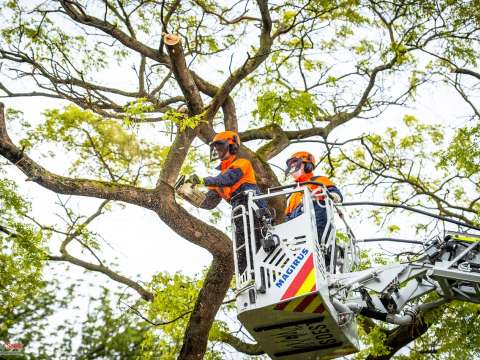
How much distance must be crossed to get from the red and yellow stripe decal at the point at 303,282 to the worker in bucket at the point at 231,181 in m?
0.75

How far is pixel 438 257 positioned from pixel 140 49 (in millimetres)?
5631

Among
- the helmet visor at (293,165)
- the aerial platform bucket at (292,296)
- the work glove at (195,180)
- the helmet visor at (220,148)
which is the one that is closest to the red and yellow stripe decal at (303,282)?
the aerial platform bucket at (292,296)

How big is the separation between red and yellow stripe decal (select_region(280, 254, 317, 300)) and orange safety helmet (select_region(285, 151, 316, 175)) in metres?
2.23

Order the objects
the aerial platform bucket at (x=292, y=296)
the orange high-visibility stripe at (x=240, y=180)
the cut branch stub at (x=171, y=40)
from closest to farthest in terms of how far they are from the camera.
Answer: the aerial platform bucket at (x=292, y=296), the orange high-visibility stripe at (x=240, y=180), the cut branch stub at (x=171, y=40)

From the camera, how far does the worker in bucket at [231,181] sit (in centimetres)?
743

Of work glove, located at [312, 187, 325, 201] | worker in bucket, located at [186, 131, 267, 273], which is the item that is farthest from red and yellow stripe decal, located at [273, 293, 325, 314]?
work glove, located at [312, 187, 325, 201]

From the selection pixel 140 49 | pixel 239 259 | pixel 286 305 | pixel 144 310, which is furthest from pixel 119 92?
pixel 286 305

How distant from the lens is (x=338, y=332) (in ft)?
21.5

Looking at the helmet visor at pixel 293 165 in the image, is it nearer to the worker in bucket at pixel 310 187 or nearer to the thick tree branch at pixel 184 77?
the worker in bucket at pixel 310 187

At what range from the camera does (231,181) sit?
7773 millimetres

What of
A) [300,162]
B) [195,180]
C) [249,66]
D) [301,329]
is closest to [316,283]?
[301,329]

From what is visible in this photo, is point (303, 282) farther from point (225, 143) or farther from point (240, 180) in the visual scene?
point (225, 143)

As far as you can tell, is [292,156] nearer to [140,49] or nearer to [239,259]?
[239,259]

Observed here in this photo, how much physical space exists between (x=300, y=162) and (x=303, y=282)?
2.47 meters
